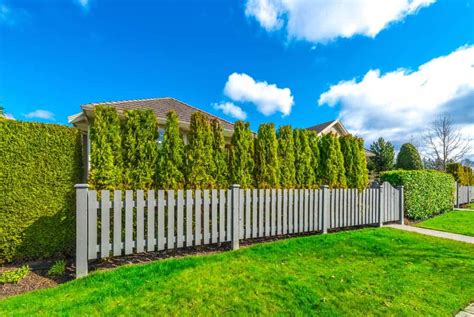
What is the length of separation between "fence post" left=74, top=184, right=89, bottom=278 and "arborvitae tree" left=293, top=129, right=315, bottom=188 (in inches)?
195

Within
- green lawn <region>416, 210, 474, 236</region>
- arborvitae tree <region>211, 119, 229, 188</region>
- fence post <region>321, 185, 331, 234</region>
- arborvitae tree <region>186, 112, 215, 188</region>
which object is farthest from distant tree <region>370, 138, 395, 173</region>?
arborvitae tree <region>186, 112, 215, 188</region>

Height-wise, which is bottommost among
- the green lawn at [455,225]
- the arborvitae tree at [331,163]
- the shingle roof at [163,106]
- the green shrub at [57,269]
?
the green lawn at [455,225]

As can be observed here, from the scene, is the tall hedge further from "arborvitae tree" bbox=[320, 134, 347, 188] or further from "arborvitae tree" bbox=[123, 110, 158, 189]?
"arborvitae tree" bbox=[320, 134, 347, 188]

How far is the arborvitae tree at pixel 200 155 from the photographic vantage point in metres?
4.90

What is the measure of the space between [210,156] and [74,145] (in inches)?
104

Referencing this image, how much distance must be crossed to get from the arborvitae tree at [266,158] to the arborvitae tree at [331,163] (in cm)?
179

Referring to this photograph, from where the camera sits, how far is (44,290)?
10.1ft

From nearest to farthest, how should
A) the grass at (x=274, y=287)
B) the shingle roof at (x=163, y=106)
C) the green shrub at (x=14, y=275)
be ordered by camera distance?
the grass at (x=274, y=287)
the green shrub at (x=14, y=275)
the shingle roof at (x=163, y=106)

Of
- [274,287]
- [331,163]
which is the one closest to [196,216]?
[274,287]

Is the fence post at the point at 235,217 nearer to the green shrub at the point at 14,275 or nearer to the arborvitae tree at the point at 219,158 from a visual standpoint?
the arborvitae tree at the point at 219,158

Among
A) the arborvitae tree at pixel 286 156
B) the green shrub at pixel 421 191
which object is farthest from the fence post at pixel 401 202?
the arborvitae tree at pixel 286 156

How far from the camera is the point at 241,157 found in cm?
555

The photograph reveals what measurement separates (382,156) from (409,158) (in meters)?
2.21

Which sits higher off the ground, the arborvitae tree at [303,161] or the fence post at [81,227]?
the arborvitae tree at [303,161]
